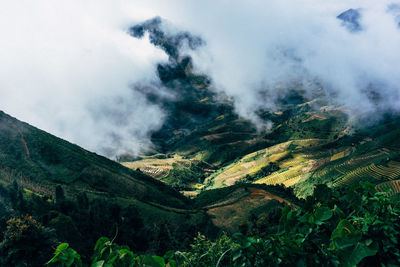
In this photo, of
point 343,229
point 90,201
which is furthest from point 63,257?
point 90,201

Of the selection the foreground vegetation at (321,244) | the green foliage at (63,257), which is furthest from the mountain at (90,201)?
the foreground vegetation at (321,244)

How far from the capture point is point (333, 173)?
167250 millimetres

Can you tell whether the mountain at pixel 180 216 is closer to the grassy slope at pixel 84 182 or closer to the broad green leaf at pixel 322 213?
the broad green leaf at pixel 322 213

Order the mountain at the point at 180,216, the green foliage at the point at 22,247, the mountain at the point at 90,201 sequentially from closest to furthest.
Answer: the mountain at the point at 180,216
the green foliage at the point at 22,247
the mountain at the point at 90,201

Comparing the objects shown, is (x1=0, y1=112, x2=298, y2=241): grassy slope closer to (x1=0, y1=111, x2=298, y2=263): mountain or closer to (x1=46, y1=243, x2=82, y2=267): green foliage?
(x1=0, y1=111, x2=298, y2=263): mountain

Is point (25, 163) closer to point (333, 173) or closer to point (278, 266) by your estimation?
point (278, 266)

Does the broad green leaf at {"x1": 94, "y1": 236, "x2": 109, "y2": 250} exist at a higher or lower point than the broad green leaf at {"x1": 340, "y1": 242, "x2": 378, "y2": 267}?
lower

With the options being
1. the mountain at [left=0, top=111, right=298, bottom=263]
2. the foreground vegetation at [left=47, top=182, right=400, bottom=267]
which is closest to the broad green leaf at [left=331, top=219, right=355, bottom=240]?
the foreground vegetation at [left=47, top=182, right=400, bottom=267]

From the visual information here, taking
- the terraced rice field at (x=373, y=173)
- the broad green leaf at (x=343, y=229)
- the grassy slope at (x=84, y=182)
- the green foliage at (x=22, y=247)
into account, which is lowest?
the green foliage at (x=22, y=247)

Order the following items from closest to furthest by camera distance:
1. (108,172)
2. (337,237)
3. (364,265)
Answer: (337,237), (364,265), (108,172)

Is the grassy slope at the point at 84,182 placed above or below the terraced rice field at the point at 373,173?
below

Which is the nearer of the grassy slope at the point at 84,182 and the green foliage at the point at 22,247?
the green foliage at the point at 22,247

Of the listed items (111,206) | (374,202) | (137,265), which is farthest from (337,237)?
(111,206)

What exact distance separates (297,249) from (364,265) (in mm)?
1251
